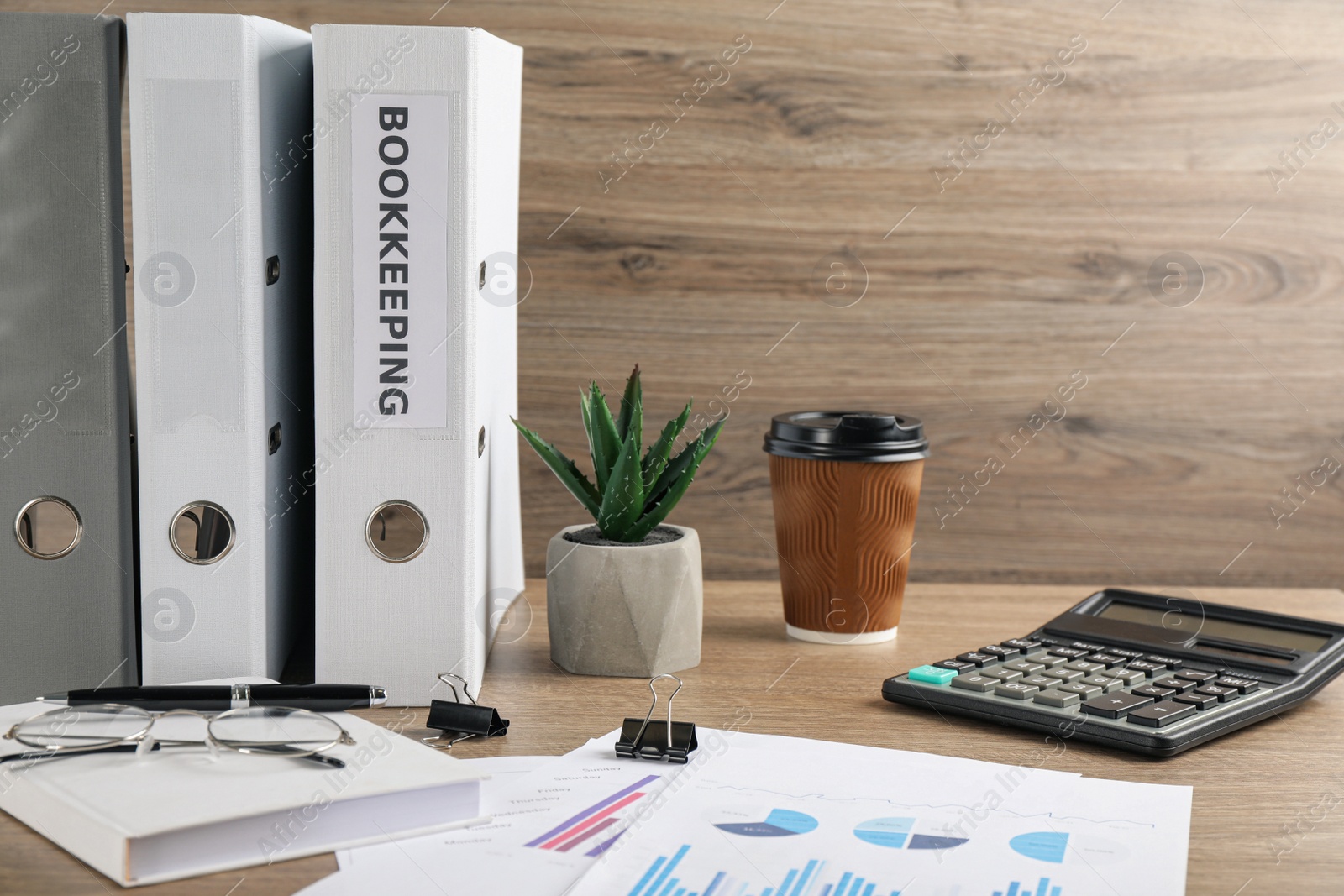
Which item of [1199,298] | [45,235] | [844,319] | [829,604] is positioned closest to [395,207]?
[45,235]

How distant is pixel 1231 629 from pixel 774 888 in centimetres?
41

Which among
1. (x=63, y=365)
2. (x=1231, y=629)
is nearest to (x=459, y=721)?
(x=63, y=365)

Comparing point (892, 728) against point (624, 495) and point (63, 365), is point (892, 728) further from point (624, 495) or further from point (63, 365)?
point (63, 365)

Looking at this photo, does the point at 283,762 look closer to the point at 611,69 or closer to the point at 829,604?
the point at 829,604

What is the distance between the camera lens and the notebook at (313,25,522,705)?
57cm

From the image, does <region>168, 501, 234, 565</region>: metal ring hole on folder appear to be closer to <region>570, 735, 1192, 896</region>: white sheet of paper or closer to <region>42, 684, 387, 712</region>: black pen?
<region>42, 684, 387, 712</region>: black pen

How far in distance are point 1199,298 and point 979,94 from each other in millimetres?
253

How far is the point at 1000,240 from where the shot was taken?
95cm

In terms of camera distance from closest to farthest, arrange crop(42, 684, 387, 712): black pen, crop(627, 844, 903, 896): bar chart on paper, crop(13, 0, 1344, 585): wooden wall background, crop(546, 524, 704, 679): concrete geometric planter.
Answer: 1. crop(627, 844, 903, 896): bar chart on paper
2. crop(42, 684, 387, 712): black pen
3. crop(546, 524, 704, 679): concrete geometric planter
4. crop(13, 0, 1344, 585): wooden wall background

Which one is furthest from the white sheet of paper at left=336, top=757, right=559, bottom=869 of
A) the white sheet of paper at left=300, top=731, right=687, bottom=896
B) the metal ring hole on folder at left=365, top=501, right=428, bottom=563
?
the metal ring hole on folder at left=365, top=501, right=428, bottom=563

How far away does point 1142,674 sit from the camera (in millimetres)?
618

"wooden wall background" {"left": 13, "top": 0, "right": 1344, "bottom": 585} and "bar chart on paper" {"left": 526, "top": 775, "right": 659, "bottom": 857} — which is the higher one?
"wooden wall background" {"left": 13, "top": 0, "right": 1344, "bottom": 585}

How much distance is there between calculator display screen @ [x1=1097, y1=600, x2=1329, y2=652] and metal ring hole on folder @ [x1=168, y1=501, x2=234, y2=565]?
20.9 inches

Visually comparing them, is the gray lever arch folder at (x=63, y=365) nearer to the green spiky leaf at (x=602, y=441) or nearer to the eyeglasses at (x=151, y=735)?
the eyeglasses at (x=151, y=735)
